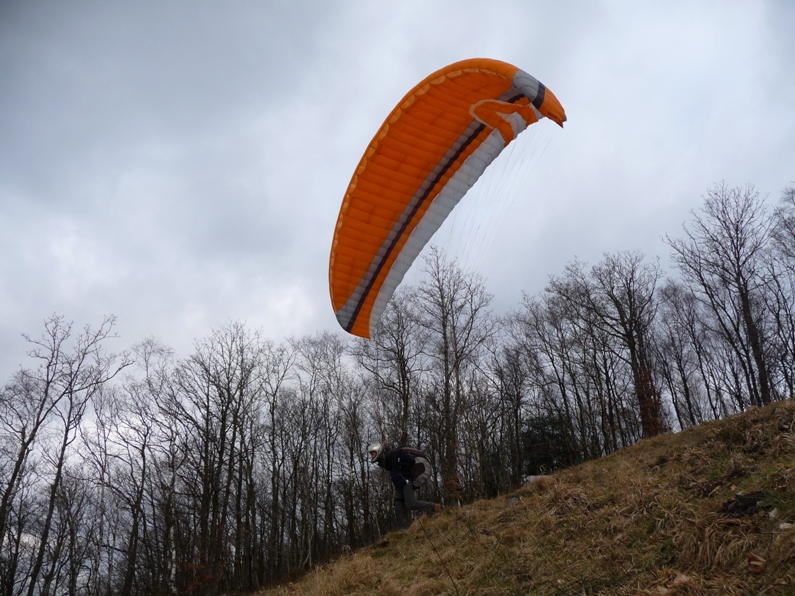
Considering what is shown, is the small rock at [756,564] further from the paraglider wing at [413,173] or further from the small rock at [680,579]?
the paraglider wing at [413,173]

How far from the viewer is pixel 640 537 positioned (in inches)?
185

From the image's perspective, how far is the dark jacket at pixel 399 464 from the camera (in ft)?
29.9

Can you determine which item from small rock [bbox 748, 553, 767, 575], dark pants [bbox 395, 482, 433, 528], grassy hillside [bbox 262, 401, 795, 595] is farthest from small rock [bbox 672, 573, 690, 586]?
dark pants [bbox 395, 482, 433, 528]

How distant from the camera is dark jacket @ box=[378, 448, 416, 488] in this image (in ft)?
29.9

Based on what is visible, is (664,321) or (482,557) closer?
(482,557)

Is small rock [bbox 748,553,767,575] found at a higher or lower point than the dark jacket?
lower

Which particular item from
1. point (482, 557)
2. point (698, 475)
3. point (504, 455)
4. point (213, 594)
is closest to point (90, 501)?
point (213, 594)

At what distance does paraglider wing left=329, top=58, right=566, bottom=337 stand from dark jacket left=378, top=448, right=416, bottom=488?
2.54 metres

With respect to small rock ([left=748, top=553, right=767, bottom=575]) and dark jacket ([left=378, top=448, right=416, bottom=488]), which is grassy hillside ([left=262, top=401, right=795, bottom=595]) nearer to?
small rock ([left=748, top=553, right=767, bottom=575])

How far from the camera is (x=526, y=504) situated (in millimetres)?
7668

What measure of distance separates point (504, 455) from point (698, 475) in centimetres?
1956

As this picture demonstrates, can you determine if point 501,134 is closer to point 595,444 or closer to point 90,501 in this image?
point 595,444

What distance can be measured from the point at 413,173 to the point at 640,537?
18.0 ft

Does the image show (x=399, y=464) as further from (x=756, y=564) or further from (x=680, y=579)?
(x=756, y=564)
